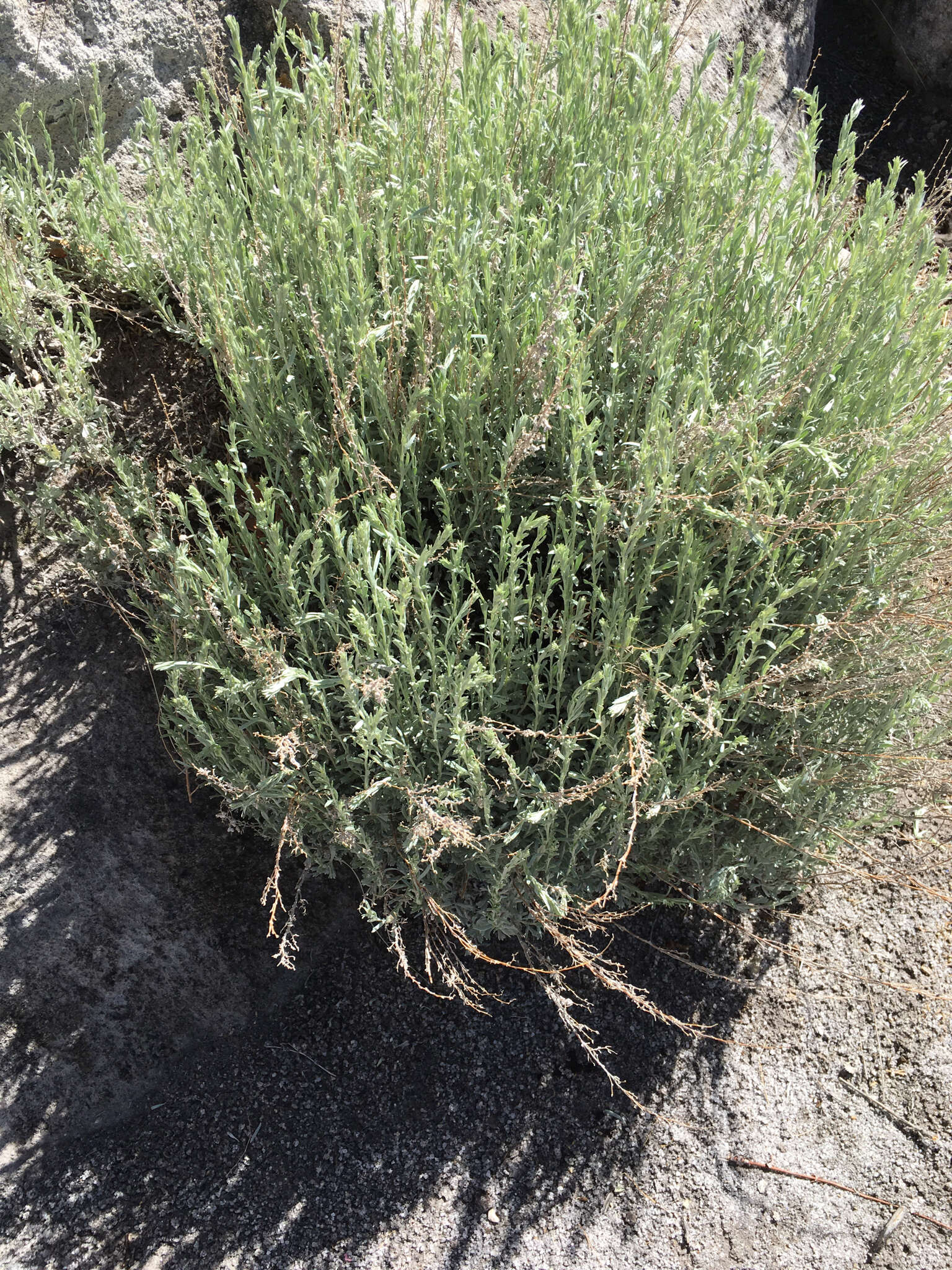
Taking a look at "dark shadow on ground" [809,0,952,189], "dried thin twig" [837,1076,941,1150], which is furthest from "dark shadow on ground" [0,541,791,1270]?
"dark shadow on ground" [809,0,952,189]

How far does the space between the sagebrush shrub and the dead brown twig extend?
2.14 ft

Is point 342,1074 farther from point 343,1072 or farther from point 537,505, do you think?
point 537,505

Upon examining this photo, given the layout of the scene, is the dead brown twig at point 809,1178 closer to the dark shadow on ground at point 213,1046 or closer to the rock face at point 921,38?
the dark shadow on ground at point 213,1046

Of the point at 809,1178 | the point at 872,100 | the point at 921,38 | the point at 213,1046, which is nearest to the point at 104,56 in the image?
the point at 213,1046

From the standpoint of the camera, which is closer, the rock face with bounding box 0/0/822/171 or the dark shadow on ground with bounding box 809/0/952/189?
the rock face with bounding box 0/0/822/171

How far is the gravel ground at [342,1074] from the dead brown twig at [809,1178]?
0.6 inches

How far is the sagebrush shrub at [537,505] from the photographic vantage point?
194cm

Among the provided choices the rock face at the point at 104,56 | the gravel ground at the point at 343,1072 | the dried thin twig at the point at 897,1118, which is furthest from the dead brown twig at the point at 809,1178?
the rock face at the point at 104,56

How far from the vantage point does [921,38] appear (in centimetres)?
517

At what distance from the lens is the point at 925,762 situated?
2.38 metres

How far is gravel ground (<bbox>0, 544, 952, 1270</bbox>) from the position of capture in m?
2.20

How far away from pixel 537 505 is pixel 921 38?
4.88m

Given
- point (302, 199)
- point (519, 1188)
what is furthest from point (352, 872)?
point (302, 199)

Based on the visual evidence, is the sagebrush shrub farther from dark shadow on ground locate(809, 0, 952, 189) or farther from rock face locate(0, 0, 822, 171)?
dark shadow on ground locate(809, 0, 952, 189)
